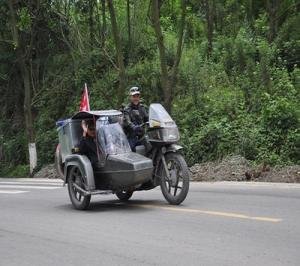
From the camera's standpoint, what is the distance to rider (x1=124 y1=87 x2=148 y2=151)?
1102cm

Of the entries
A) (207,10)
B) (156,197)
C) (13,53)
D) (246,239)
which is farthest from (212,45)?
(246,239)

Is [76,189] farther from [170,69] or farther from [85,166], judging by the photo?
[170,69]

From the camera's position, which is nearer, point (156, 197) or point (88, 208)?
point (88, 208)

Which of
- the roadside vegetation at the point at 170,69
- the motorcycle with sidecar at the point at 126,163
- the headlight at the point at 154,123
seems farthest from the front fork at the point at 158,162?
the roadside vegetation at the point at 170,69

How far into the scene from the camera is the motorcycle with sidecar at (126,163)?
34.0 ft

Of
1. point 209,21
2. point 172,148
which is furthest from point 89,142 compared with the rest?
point 209,21

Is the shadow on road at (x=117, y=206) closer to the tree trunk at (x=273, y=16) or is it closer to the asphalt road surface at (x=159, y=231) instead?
the asphalt road surface at (x=159, y=231)

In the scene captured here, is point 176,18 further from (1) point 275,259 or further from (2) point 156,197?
(1) point 275,259

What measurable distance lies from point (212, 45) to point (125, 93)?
470 centimetres

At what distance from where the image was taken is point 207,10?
93.2 feet

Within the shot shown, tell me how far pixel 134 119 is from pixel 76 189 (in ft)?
5.53

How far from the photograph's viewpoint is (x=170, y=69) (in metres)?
25.4

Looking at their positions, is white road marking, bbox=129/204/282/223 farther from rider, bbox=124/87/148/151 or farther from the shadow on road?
rider, bbox=124/87/148/151

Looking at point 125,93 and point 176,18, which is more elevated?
point 176,18
